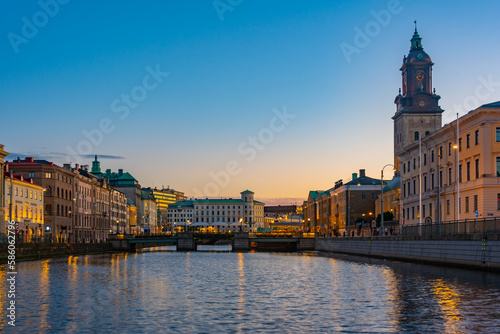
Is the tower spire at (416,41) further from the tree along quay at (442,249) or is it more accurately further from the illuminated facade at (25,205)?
the illuminated facade at (25,205)

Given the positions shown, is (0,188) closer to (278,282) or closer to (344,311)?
(278,282)

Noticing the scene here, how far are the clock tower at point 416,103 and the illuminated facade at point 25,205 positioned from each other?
295ft

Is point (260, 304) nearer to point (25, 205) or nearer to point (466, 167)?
point (466, 167)

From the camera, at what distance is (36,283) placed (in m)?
42.6

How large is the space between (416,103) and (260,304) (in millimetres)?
145687

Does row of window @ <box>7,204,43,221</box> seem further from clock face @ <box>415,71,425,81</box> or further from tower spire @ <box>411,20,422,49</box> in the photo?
tower spire @ <box>411,20,422,49</box>

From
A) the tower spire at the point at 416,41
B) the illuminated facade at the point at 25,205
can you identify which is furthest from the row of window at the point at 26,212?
the tower spire at the point at 416,41

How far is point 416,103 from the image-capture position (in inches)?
6654

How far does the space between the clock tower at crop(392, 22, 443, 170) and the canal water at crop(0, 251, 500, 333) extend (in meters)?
124

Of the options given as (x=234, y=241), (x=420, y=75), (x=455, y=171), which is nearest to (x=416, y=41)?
(x=420, y=75)

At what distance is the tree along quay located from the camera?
155 feet

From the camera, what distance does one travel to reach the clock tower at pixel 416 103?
16750 centimetres

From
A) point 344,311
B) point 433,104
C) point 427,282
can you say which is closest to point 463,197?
point 427,282

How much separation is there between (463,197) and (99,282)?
5040 cm
